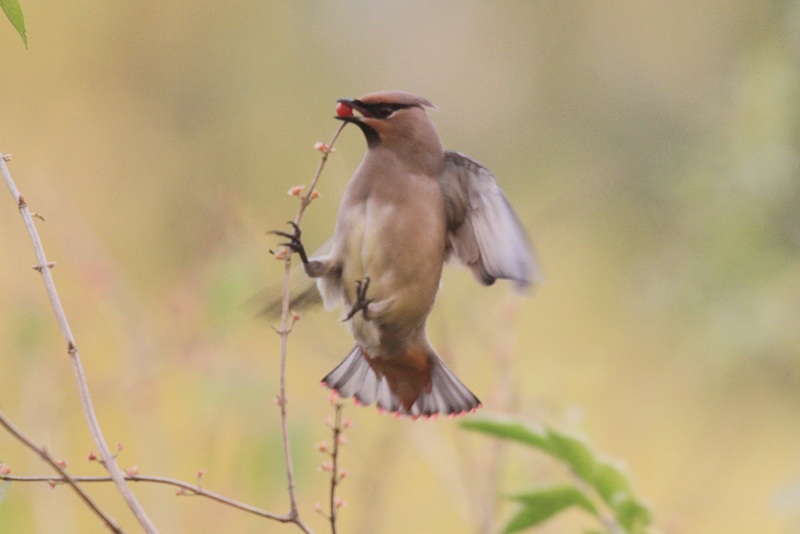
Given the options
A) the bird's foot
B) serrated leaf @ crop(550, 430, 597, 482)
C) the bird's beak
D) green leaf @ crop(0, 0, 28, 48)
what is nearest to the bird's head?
the bird's beak

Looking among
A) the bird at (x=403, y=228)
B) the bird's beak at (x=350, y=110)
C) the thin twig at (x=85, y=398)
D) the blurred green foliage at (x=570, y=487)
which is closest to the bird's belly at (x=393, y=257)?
the bird at (x=403, y=228)

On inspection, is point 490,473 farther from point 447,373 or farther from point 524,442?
point 524,442

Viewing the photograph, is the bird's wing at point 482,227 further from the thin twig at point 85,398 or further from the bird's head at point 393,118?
the thin twig at point 85,398

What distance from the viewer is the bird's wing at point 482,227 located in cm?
136

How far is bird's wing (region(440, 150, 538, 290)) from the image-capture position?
4.46 ft

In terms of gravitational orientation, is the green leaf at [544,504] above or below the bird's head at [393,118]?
below

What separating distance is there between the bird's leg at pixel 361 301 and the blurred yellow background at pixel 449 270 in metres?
0.14

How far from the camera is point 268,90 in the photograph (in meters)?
5.17

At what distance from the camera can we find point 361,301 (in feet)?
4.63

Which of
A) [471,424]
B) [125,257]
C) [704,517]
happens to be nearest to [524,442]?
[471,424]

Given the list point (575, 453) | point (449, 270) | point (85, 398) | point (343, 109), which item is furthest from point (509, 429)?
point (449, 270)

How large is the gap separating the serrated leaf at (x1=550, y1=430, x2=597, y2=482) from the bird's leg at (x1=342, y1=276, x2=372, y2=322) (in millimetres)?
283

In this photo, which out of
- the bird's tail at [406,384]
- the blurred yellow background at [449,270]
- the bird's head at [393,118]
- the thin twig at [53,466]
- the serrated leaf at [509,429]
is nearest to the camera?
the thin twig at [53,466]

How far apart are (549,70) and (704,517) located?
8.63ft
